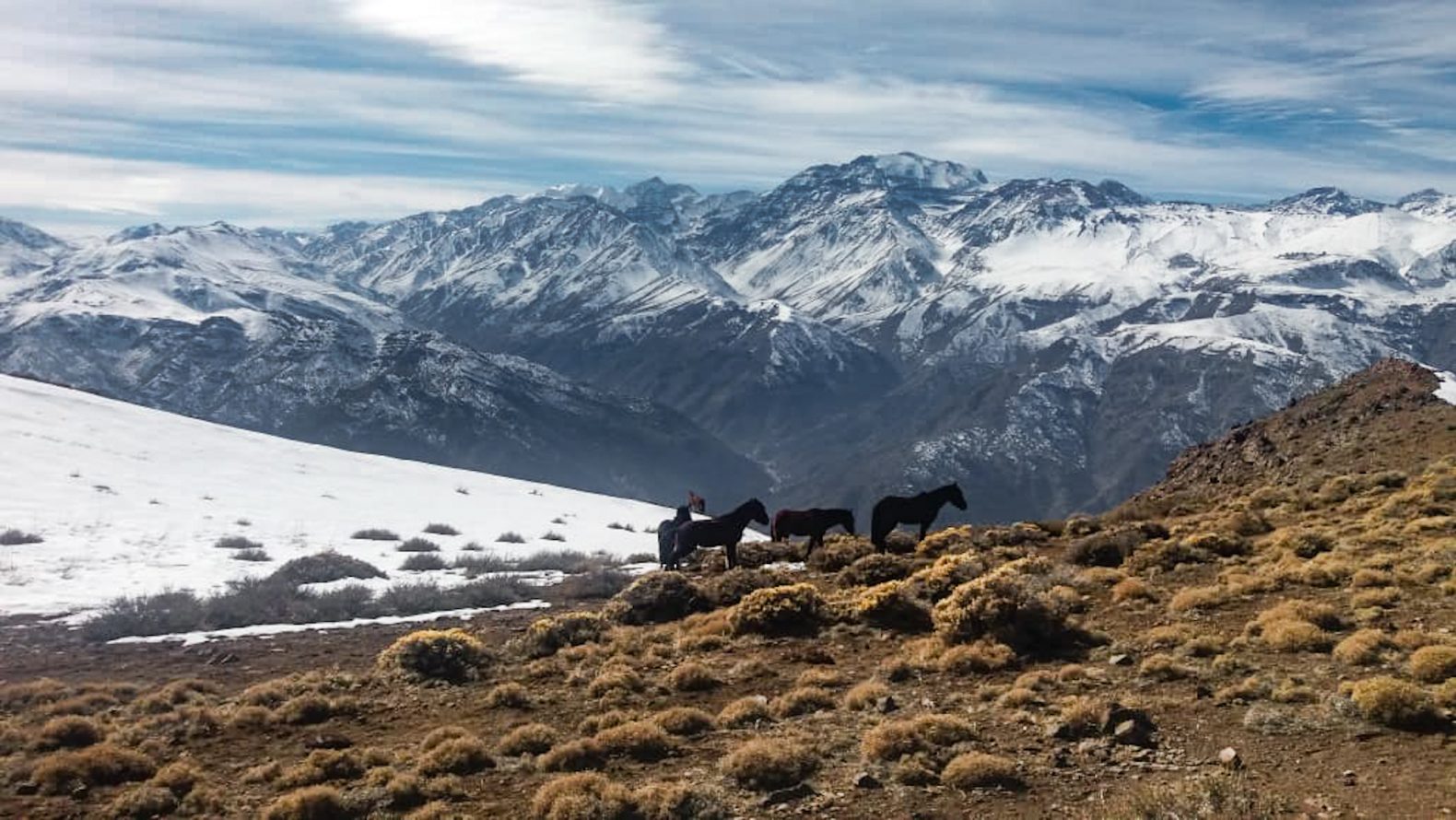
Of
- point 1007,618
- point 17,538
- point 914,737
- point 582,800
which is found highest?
point 1007,618

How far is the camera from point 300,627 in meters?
26.2

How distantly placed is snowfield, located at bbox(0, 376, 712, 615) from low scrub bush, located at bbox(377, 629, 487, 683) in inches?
478

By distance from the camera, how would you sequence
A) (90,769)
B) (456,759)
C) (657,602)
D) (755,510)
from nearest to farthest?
1. (456,759)
2. (90,769)
3. (657,602)
4. (755,510)

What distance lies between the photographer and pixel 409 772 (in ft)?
44.3

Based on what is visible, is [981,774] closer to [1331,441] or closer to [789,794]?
[789,794]

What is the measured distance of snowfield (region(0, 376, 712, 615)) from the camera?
102 ft

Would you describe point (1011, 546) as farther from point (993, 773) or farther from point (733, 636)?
point (993, 773)

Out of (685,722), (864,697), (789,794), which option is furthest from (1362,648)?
(685,722)

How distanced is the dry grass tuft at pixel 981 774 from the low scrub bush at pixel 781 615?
809 centimetres

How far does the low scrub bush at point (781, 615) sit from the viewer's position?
66.3ft

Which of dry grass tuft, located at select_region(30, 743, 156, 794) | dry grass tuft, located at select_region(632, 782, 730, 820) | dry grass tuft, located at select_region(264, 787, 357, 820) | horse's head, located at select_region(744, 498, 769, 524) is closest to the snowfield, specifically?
horse's head, located at select_region(744, 498, 769, 524)

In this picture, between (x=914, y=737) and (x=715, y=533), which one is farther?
(x=715, y=533)

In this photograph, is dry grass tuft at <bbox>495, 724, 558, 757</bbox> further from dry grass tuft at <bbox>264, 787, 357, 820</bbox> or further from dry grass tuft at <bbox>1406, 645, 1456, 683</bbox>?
dry grass tuft at <bbox>1406, 645, 1456, 683</bbox>

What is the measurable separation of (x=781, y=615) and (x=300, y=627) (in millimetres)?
13873
